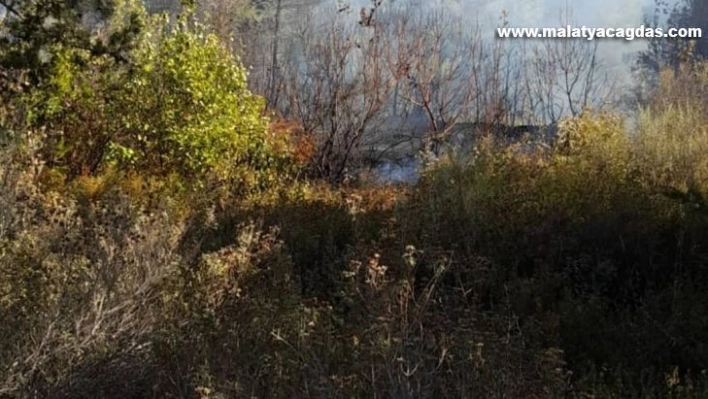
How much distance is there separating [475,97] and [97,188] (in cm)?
771

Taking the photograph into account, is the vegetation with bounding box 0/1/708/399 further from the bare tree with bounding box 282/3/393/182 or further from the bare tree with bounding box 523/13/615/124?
the bare tree with bounding box 523/13/615/124

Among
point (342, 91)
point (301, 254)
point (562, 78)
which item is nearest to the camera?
point (301, 254)

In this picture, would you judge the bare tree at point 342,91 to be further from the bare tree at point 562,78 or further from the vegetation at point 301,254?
the bare tree at point 562,78

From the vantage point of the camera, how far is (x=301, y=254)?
7445 mm

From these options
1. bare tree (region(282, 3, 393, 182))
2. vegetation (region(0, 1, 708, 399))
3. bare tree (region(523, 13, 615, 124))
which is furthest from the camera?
bare tree (region(523, 13, 615, 124))

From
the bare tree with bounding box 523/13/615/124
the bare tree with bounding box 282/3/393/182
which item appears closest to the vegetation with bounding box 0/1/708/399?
the bare tree with bounding box 282/3/393/182

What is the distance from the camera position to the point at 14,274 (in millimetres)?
5164

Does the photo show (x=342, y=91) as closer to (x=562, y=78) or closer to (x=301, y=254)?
(x=562, y=78)

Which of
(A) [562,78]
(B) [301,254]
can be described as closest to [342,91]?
(A) [562,78]

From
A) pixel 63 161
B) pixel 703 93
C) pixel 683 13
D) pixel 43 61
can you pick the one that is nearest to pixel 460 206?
pixel 43 61

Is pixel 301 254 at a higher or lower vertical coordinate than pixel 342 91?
lower

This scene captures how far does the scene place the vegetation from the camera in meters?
3.98

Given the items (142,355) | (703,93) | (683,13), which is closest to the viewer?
(142,355)

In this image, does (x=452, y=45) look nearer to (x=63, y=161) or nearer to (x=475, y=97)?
(x=475, y=97)
